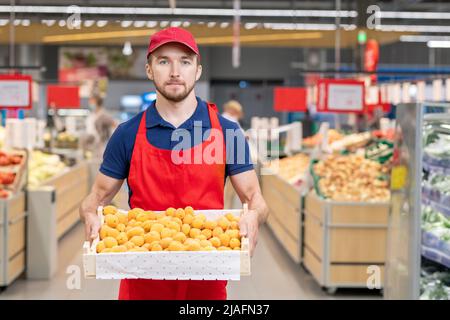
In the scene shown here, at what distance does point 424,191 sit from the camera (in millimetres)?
4508

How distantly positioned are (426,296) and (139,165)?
7.59 ft

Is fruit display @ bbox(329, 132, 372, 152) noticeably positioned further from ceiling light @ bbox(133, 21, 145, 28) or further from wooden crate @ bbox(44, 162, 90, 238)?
ceiling light @ bbox(133, 21, 145, 28)

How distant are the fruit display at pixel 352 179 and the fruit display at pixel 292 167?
1.31 metres

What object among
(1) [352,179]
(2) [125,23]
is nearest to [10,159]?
(1) [352,179]

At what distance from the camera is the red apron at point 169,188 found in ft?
8.98

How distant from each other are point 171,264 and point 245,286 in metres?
5.07

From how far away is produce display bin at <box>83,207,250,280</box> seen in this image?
2412 millimetres

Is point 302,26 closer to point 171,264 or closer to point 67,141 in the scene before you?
point 67,141

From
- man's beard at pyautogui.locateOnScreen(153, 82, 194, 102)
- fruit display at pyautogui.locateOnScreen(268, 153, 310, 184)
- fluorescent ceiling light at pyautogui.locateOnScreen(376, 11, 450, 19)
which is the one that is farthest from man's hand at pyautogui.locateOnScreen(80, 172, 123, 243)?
fluorescent ceiling light at pyautogui.locateOnScreen(376, 11, 450, 19)

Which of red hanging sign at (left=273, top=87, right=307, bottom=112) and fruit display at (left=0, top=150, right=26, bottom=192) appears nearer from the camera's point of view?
fruit display at (left=0, top=150, right=26, bottom=192)

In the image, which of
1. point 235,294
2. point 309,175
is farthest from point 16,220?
point 309,175

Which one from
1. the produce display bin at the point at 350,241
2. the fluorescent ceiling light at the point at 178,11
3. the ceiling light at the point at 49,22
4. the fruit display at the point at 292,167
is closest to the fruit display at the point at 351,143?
the fruit display at the point at 292,167

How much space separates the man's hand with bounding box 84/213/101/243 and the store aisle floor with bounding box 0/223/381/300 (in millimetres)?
3992

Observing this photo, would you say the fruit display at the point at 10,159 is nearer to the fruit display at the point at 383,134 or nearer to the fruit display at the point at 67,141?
the fruit display at the point at 383,134
